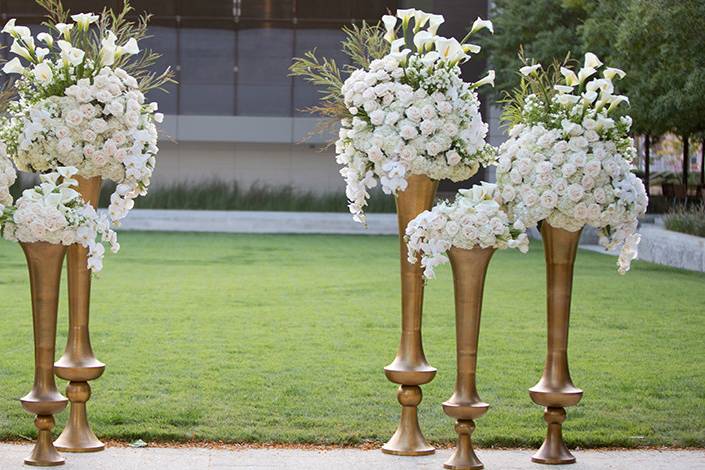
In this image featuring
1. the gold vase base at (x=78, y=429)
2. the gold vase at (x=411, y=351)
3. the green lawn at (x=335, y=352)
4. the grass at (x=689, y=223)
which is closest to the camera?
the gold vase base at (x=78, y=429)

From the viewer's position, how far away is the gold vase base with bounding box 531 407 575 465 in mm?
7598

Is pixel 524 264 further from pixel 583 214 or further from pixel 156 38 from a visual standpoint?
pixel 156 38

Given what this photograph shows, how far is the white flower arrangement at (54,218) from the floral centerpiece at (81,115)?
354mm

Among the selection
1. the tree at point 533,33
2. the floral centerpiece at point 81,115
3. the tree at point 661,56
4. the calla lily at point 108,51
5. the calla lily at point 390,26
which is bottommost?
the floral centerpiece at point 81,115

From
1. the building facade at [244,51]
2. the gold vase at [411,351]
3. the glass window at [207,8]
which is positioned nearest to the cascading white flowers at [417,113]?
the gold vase at [411,351]

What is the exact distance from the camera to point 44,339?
7.36 meters

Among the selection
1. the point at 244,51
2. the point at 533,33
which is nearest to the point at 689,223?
the point at 533,33

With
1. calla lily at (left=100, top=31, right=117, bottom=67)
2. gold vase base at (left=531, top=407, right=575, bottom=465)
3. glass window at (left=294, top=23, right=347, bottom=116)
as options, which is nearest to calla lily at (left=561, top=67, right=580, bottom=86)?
gold vase base at (left=531, top=407, right=575, bottom=465)

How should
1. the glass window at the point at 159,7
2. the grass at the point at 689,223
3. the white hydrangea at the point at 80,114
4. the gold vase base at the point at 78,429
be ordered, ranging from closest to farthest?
the white hydrangea at the point at 80,114 < the gold vase base at the point at 78,429 < the grass at the point at 689,223 < the glass window at the point at 159,7

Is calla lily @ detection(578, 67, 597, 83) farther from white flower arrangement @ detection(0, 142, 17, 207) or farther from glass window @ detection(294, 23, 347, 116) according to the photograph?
glass window @ detection(294, 23, 347, 116)

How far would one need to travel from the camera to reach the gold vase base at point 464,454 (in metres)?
7.38

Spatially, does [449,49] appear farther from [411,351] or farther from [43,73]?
[43,73]

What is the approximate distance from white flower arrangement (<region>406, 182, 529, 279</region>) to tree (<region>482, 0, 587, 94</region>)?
24.8 meters

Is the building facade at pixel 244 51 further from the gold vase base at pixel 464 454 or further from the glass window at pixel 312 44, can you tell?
the gold vase base at pixel 464 454
